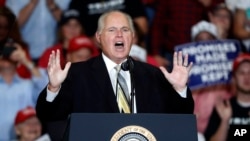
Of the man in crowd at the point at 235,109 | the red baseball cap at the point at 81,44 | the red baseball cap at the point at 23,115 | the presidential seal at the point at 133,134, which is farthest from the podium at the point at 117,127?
the man in crowd at the point at 235,109

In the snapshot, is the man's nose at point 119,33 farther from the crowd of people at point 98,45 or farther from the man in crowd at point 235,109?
the man in crowd at point 235,109

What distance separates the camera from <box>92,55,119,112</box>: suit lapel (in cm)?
249

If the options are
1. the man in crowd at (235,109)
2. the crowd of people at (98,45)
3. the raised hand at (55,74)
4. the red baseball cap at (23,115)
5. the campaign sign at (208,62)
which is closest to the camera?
the raised hand at (55,74)

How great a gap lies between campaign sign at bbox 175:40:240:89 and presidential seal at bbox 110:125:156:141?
2701mm

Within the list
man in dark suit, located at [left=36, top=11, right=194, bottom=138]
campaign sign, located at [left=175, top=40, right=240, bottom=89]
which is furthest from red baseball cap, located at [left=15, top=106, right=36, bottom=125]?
man in dark suit, located at [left=36, top=11, right=194, bottom=138]

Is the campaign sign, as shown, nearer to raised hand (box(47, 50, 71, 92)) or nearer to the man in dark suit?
the man in dark suit

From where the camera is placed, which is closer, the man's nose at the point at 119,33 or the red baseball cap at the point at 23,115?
the man's nose at the point at 119,33

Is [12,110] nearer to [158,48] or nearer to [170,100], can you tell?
[158,48]

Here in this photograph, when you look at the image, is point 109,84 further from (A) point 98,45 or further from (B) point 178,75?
(A) point 98,45

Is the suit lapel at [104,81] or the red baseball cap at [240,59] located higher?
the suit lapel at [104,81]

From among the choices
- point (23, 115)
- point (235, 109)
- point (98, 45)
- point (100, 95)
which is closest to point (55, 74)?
point (100, 95)

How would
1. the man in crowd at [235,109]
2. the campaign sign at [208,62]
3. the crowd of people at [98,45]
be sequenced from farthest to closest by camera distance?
the campaign sign at [208,62]
the man in crowd at [235,109]
the crowd of people at [98,45]

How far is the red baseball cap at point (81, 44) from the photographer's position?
15.1ft

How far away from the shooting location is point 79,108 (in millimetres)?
2574
